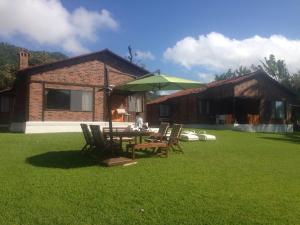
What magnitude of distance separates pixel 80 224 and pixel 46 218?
1.83ft

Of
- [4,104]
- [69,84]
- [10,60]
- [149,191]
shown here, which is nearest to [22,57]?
[69,84]

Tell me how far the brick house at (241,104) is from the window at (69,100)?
10781 millimetres

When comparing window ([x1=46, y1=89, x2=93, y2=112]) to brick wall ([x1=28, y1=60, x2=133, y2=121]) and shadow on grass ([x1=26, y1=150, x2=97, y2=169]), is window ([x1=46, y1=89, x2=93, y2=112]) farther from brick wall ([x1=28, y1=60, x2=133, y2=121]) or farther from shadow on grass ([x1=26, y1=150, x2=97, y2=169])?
shadow on grass ([x1=26, y1=150, x2=97, y2=169])

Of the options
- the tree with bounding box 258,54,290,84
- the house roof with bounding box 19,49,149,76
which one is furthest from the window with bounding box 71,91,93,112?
the tree with bounding box 258,54,290,84

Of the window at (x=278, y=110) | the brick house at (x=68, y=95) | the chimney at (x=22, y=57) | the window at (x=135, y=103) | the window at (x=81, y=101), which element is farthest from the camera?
the window at (x=278, y=110)

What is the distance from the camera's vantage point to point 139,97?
23.3 metres

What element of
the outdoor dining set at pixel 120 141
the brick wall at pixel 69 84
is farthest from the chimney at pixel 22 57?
the outdoor dining set at pixel 120 141

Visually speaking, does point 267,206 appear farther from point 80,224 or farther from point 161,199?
point 80,224

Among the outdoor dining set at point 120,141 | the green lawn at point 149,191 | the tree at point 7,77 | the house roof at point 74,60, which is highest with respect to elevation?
the tree at point 7,77

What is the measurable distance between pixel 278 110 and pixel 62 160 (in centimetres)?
2541

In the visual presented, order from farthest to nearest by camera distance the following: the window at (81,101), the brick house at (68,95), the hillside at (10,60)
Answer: the hillside at (10,60)
the window at (81,101)
the brick house at (68,95)

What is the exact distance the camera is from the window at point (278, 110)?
30.6 m

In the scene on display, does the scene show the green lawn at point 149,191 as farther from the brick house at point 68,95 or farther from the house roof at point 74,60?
the house roof at point 74,60

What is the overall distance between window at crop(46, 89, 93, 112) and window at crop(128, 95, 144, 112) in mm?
2738
